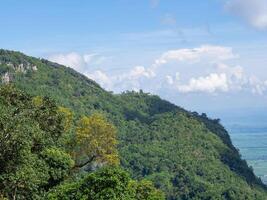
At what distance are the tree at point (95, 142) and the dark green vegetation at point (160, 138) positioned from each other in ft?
241

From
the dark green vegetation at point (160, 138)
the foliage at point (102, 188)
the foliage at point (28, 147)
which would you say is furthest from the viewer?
the dark green vegetation at point (160, 138)

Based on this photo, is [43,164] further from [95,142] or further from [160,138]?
[160,138]

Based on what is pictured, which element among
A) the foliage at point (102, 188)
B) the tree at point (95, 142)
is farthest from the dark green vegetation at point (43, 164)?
the tree at point (95, 142)

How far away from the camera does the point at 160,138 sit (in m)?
146

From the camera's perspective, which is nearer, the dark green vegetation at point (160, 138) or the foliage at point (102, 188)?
the foliage at point (102, 188)

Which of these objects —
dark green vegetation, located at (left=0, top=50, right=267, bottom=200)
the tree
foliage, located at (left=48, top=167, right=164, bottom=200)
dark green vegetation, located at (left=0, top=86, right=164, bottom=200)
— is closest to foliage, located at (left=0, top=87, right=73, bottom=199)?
dark green vegetation, located at (left=0, top=86, right=164, bottom=200)

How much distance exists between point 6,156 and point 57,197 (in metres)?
4.18

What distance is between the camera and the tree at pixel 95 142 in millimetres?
44281

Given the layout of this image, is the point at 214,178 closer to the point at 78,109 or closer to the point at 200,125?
the point at 200,125

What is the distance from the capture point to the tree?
44.3 meters

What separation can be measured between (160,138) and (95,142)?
102 meters

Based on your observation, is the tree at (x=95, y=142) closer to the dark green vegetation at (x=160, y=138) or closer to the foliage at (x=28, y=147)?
the foliage at (x=28, y=147)

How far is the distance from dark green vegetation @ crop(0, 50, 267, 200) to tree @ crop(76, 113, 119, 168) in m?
73.5

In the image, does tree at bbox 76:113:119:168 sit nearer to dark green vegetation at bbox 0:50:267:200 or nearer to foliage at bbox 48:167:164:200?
foliage at bbox 48:167:164:200
